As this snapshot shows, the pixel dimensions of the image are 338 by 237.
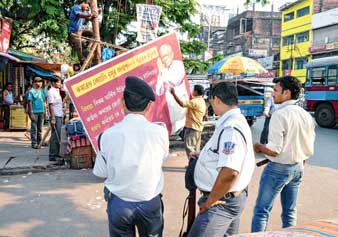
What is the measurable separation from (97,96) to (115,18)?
5784 millimetres

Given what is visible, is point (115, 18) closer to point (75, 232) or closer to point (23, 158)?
point (23, 158)

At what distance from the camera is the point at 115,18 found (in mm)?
10891

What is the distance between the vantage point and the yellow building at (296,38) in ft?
134

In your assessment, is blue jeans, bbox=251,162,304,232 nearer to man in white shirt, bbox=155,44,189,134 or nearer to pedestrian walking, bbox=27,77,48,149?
man in white shirt, bbox=155,44,189,134

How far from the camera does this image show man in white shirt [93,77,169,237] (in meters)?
2.20

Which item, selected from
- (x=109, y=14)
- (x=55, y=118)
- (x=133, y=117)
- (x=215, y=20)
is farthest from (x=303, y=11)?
(x=133, y=117)

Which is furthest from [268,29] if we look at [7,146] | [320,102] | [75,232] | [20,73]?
[75,232]

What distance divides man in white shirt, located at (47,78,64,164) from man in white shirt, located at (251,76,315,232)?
205 inches

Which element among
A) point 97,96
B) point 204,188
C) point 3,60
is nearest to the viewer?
point 204,188

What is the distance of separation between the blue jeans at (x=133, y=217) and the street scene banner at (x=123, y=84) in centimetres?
351

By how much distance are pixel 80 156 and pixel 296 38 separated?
41.3m

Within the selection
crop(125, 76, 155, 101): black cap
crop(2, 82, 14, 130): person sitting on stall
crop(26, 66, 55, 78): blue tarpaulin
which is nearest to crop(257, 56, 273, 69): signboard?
crop(26, 66, 55, 78): blue tarpaulin

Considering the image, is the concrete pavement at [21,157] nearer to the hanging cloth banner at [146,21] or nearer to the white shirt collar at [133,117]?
the hanging cloth banner at [146,21]

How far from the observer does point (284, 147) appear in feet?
10.5
